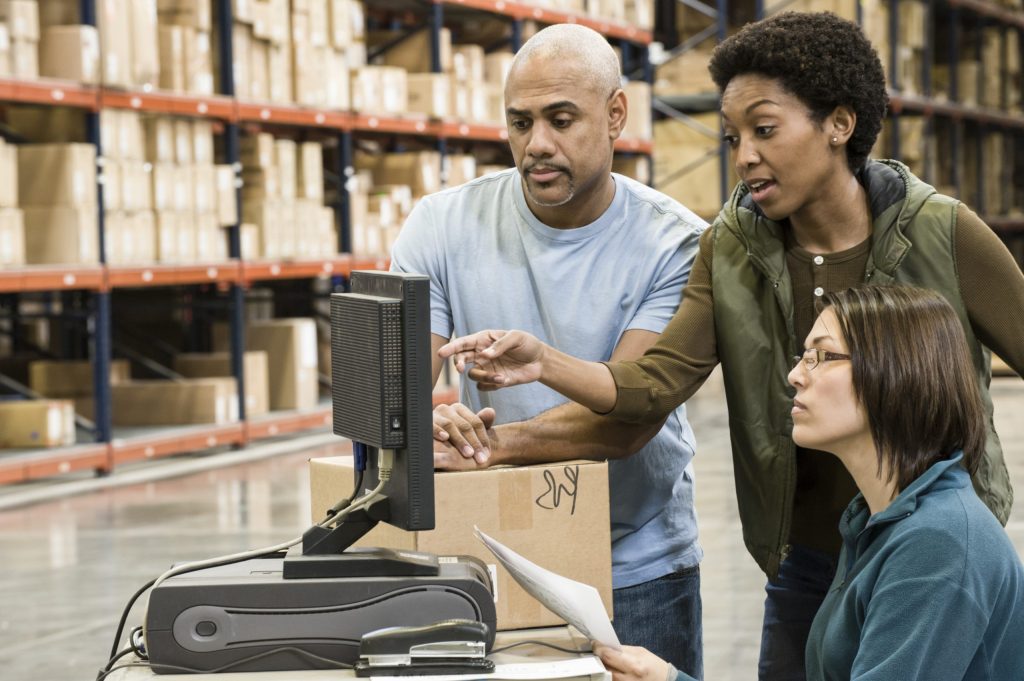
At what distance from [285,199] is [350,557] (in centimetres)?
758

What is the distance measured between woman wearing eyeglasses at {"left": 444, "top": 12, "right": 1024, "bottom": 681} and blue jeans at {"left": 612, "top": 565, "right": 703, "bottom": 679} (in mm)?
174

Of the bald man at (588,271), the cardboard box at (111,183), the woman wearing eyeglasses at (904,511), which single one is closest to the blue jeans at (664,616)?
the bald man at (588,271)

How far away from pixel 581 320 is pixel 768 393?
1.18ft

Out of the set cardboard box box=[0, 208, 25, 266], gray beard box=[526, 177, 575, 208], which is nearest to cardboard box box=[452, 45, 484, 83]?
cardboard box box=[0, 208, 25, 266]

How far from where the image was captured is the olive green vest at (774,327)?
7.23 feet

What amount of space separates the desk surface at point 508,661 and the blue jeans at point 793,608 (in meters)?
0.48

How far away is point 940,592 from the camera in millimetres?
1731

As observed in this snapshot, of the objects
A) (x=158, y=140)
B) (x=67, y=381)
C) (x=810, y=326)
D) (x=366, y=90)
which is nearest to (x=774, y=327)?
(x=810, y=326)

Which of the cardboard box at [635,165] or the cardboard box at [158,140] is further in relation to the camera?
the cardboard box at [635,165]

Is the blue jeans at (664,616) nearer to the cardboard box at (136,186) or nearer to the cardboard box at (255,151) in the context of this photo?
the cardboard box at (136,186)

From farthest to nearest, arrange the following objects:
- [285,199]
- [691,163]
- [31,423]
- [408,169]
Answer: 1. [691,163]
2. [408,169]
3. [285,199]
4. [31,423]

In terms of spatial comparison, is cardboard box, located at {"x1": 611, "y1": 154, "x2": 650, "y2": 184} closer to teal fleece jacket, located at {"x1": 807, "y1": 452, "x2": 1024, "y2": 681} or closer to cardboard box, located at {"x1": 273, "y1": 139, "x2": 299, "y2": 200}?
cardboard box, located at {"x1": 273, "y1": 139, "x2": 299, "y2": 200}

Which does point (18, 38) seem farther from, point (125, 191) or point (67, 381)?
point (67, 381)

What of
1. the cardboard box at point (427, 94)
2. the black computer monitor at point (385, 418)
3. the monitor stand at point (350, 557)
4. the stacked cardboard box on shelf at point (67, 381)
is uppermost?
the cardboard box at point (427, 94)
